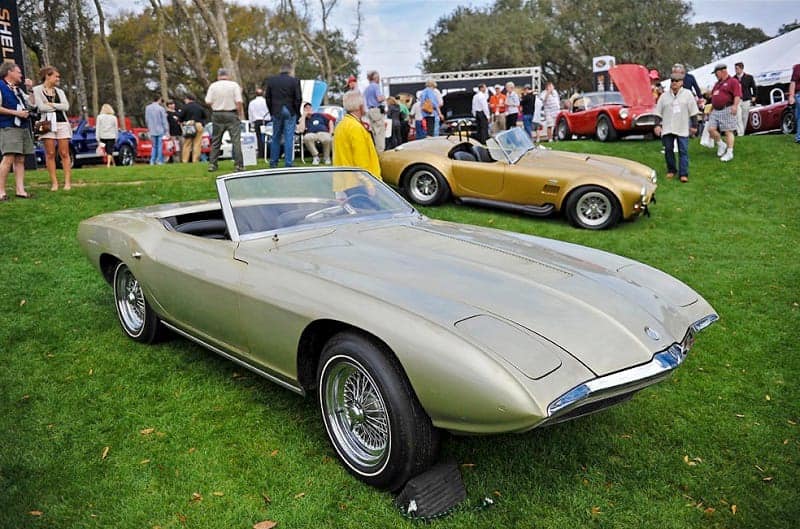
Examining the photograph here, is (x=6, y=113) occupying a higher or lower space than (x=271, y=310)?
higher

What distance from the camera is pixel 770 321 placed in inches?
184

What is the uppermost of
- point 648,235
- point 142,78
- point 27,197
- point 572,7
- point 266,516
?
point 572,7

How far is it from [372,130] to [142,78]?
37564mm

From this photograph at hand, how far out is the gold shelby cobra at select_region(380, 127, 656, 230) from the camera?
776 cm

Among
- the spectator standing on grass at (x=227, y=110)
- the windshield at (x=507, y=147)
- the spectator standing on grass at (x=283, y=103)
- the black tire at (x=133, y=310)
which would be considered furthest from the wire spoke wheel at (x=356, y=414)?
the spectator standing on grass at (x=283, y=103)

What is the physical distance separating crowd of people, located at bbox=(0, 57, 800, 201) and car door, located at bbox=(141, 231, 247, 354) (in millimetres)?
2965

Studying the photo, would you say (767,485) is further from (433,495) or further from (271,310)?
(271,310)

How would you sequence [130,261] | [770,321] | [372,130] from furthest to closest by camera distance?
[372,130]
[770,321]
[130,261]

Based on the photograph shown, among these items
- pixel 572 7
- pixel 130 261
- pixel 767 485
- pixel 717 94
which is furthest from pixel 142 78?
pixel 767 485

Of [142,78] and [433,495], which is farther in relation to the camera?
[142,78]

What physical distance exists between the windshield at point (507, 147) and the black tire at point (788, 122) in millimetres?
9409

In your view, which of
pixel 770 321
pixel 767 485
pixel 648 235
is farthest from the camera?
pixel 648 235

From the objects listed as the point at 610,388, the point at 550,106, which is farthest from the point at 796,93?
the point at 610,388

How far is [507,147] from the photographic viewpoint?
8477mm
